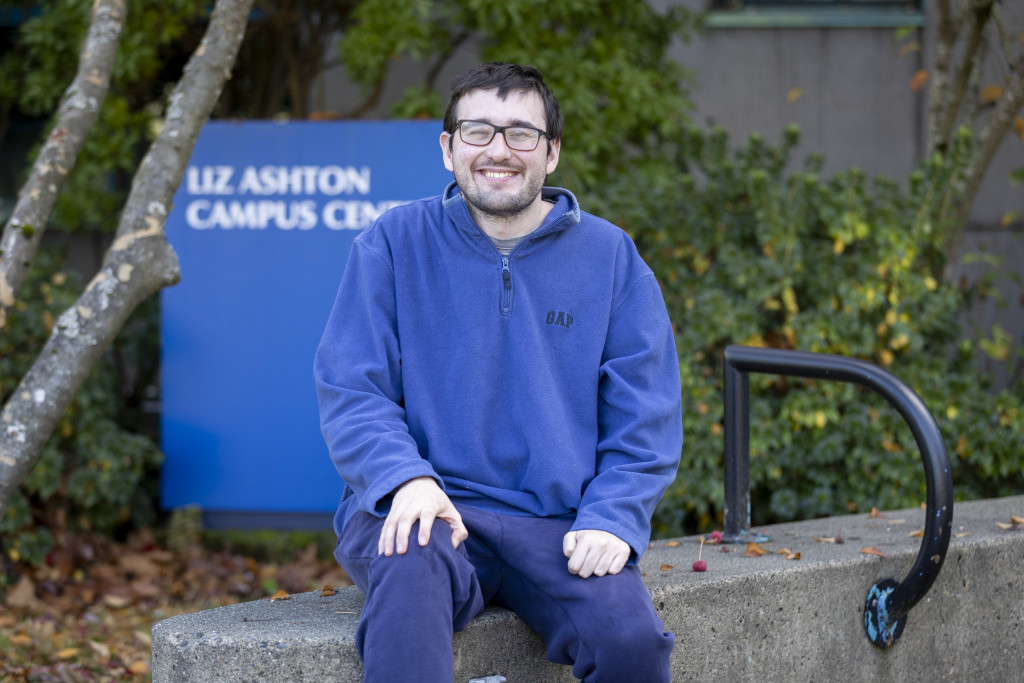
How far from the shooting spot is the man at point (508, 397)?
2.13 meters

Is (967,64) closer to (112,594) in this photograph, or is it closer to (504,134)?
(504,134)

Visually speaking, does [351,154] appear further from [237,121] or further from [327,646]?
[327,646]

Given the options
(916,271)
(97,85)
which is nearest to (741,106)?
(916,271)

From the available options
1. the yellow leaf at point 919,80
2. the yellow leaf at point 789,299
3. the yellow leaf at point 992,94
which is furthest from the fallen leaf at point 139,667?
the yellow leaf at point 919,80

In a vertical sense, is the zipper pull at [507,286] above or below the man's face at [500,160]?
below

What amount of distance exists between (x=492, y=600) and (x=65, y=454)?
2940mm

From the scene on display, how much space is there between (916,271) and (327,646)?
3461 mm

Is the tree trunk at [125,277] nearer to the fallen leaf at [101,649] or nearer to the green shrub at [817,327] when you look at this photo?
the fallen leaf at [101,649]

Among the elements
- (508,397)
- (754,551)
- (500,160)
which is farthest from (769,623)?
(500,160)

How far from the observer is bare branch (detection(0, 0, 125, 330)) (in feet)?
10.8

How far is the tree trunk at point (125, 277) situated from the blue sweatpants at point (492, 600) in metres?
1.37

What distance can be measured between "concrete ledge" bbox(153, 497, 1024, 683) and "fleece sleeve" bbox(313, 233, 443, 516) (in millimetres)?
344

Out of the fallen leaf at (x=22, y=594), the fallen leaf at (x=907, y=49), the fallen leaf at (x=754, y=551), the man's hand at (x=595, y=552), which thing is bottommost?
the fallen leaf at (x=22, y=594)

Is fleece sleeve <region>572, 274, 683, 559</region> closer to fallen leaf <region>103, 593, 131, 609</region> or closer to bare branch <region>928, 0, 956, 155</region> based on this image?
fallen leaf <region>103, 593, 131, 609</region>
